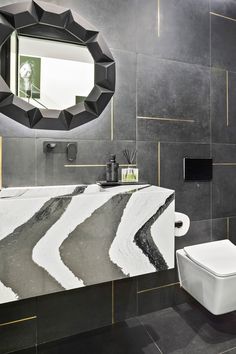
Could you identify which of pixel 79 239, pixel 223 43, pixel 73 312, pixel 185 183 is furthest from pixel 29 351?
pixel 223 43

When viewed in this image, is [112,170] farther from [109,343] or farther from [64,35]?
[109,343]

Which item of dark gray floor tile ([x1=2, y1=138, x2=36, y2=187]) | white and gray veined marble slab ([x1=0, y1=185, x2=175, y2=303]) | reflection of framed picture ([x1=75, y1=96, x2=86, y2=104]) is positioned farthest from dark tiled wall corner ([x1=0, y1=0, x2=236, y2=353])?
white and gray veined marble slab ([x1=0, y1=185, x2=175, y2=303])

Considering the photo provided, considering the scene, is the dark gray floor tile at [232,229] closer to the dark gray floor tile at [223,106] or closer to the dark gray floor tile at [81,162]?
the dark gray floor tile at [223,106]

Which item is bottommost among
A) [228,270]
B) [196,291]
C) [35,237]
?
[196,291]

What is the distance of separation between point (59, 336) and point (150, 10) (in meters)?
2.36

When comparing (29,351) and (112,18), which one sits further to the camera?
(112,18)

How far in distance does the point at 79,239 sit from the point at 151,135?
1.00 m

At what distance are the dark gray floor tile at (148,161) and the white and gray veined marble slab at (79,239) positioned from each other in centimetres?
52

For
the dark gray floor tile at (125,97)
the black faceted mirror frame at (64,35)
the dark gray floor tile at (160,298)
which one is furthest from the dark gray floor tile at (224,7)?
the dark gray floor tile at (160,298)

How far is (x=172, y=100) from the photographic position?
1.88 metres

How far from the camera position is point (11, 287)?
41.8 inches

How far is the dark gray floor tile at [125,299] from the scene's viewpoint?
1739 mm

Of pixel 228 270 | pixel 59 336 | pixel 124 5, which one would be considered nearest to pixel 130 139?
pixel 124 5

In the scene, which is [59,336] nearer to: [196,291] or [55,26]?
[196,291]
